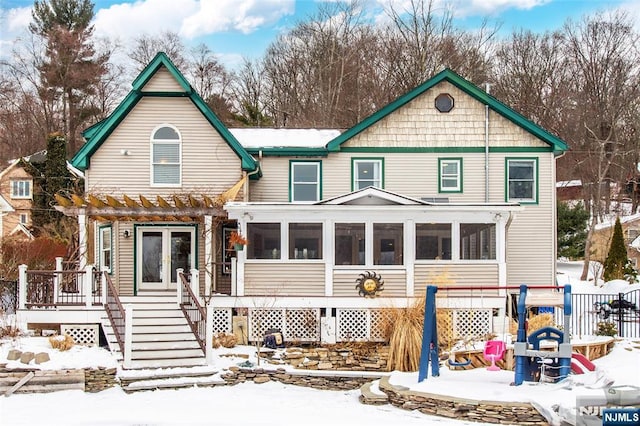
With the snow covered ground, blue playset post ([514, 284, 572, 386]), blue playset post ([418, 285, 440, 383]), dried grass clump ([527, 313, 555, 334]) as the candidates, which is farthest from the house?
blue playset post ([514, 284, 572, 386])

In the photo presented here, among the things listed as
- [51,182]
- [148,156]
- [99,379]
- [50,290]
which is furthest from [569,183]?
[99,379]

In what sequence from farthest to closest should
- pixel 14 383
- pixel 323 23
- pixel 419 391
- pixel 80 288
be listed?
pixel 323 23 < pixel 80 288 < pixel 14 383 < pixel 419 391

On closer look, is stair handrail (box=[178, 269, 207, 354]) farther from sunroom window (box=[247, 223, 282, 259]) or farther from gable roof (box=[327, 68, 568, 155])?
gable roof (box=[327, 68, 568, 155])

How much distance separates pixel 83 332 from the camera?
59.0 feet

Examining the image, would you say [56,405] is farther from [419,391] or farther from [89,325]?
[419,391]

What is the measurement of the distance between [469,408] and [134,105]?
1294 centimetres

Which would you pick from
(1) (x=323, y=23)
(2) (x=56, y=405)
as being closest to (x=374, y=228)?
(2) (x=56, y=405)

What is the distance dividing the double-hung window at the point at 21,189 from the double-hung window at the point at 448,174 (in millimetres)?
34639

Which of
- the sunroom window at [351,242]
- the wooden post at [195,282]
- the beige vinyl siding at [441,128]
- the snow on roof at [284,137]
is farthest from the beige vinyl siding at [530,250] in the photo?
the wooden post at [195,282]

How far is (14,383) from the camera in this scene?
1540cm

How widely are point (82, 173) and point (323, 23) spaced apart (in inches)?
1075

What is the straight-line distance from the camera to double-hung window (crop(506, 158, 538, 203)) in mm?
22797

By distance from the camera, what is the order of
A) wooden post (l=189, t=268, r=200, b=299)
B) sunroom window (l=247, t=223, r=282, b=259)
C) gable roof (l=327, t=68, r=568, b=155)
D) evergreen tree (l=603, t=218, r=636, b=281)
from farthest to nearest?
evergreen tree (l=603, t=218, r=636, b=281)
gable roof (l=327, t=68, r=568, b=155)
sunroom window (l=247, t=223, r=282, b=259)
wooden post (l=189, t=268, r=200, b=299)

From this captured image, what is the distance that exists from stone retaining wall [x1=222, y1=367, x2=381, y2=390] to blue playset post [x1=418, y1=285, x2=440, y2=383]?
2.29 meters
